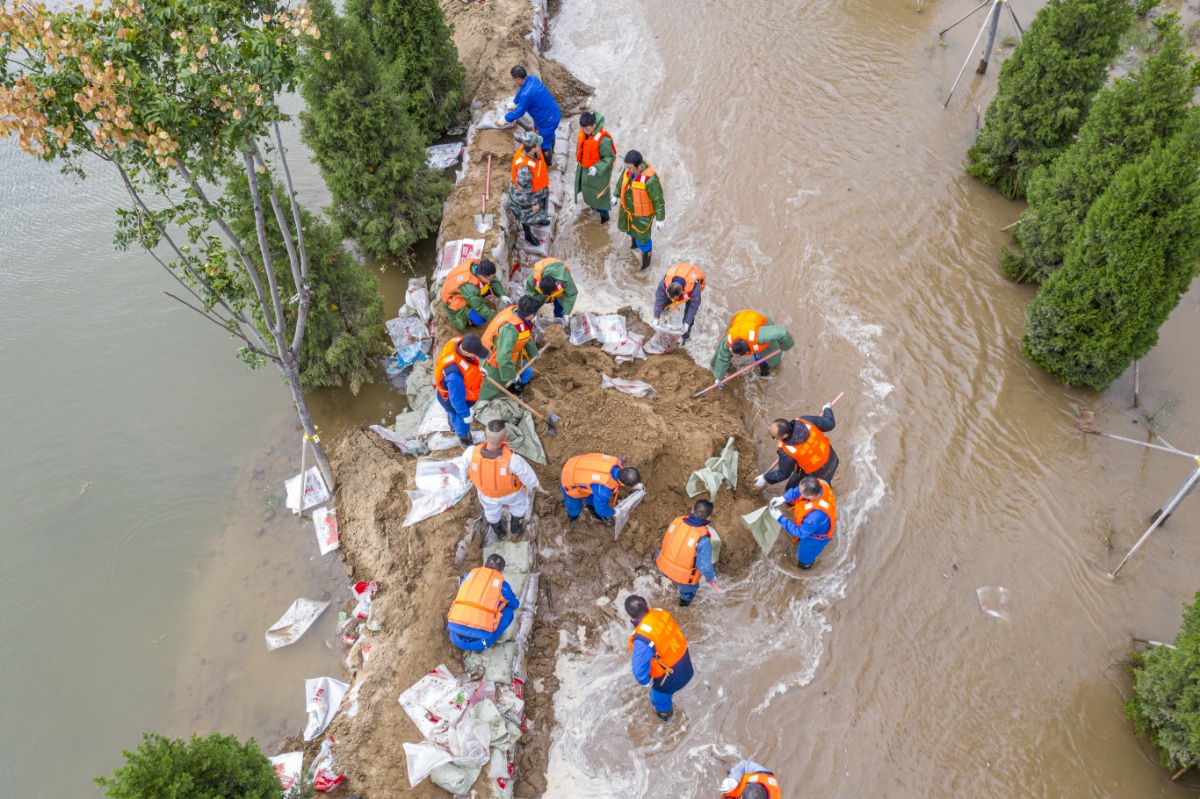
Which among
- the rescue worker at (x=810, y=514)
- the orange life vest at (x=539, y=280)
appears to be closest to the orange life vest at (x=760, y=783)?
the rescue worker at (x=810, y=514)

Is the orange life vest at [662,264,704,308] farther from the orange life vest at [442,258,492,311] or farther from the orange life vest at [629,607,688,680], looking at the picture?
the orange life vest at [629,607,688,680]

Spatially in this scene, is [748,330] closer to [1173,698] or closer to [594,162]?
[594,162]

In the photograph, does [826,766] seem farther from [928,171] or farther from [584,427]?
[928,171]

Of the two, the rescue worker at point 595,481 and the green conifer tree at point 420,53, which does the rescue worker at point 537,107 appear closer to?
the green conifer tree at point 420,53

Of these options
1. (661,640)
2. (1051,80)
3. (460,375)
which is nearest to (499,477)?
(460,375)

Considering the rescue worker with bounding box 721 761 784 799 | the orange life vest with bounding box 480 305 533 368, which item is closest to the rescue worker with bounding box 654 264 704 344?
the orange life vest with bounding box 480 305 533 368

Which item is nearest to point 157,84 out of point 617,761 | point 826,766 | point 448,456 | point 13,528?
point 448,456
